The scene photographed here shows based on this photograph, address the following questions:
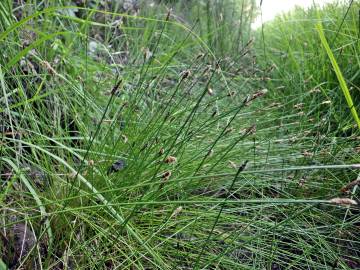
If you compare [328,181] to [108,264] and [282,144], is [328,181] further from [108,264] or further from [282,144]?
[108,264]

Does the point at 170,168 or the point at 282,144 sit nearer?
the point at 170,168

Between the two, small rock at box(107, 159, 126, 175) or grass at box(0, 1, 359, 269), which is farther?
small rock at box(107, 159, 126, 175)

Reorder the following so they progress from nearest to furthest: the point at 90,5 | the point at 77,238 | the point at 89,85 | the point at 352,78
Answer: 1. the point at 77,238
2. the point at 89,85
3. the point at 352,78
4. the point at 90,5

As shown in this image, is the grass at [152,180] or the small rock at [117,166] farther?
the small rock at [117,166]

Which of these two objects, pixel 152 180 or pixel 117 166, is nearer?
pixel 152 180

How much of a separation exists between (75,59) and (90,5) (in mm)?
732

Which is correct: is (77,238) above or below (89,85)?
below

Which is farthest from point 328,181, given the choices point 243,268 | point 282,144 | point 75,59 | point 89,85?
point 75,59

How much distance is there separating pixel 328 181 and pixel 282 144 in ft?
0.61

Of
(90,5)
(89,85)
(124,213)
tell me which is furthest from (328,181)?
(90,5)

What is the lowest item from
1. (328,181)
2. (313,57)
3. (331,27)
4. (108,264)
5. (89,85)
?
(108,264)

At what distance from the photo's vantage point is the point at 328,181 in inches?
49.2

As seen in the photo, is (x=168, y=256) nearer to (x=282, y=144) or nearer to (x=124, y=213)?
(x=124, y=213)

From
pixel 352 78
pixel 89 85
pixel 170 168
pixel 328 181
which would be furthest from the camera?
pixel 352 78
